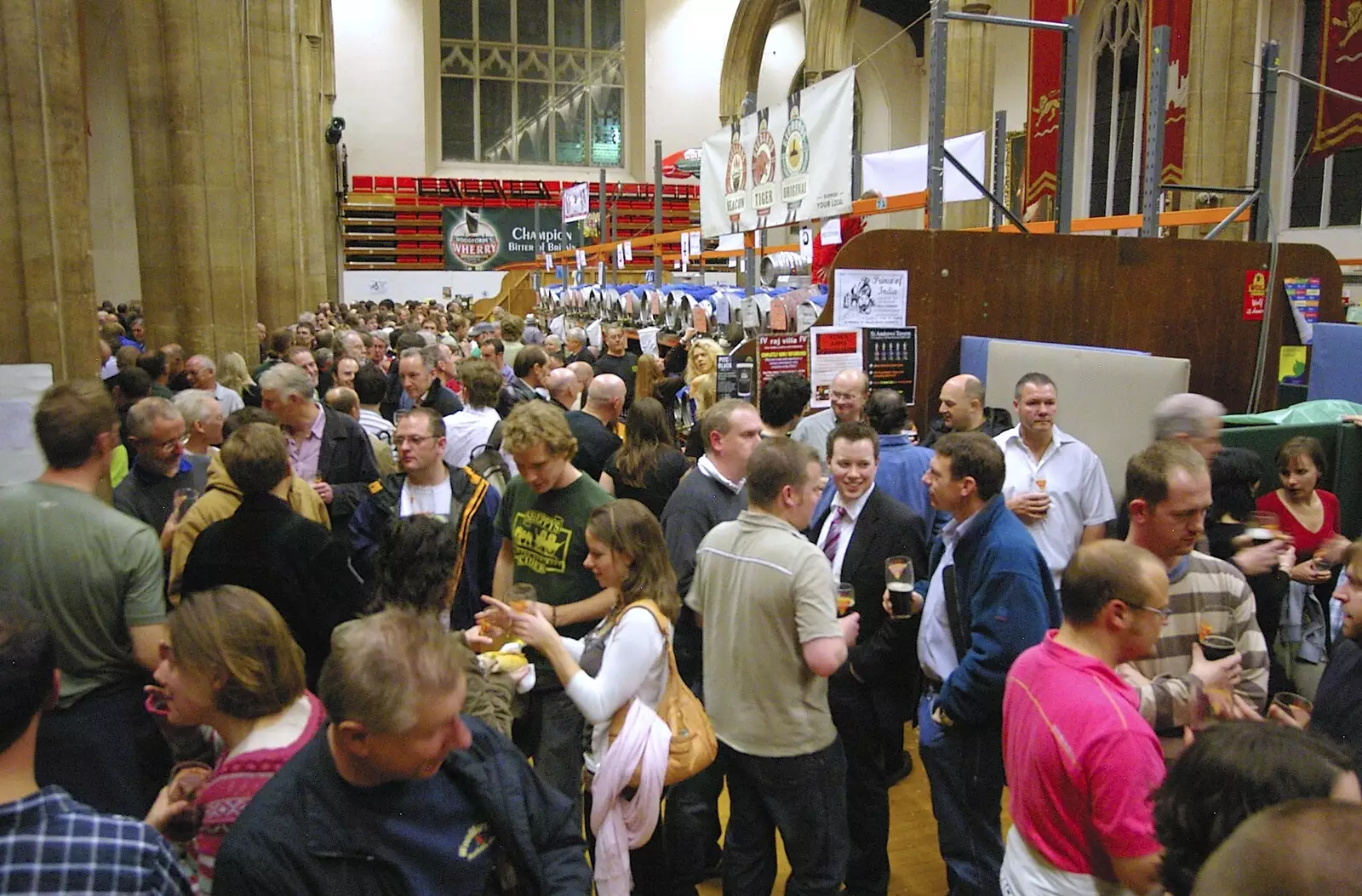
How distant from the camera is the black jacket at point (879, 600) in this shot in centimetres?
343

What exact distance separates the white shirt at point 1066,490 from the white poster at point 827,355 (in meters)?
1.60

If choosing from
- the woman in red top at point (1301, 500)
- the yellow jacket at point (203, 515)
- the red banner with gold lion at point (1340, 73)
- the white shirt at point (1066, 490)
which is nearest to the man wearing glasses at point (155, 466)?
the yellow jacket at point (203, 515)

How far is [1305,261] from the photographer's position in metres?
6.88

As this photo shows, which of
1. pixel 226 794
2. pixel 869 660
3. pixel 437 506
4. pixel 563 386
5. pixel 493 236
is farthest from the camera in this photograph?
pixel 493 236

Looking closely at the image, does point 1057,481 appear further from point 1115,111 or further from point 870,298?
point 1115,111

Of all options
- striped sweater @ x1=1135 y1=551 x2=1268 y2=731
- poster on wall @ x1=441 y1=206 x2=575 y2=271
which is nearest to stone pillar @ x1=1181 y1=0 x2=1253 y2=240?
striped sweater @ x1=1135 y1=551 x2=1268 y2=731

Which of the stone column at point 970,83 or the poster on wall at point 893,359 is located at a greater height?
the stone column at point 970,83

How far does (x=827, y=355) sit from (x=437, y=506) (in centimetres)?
265

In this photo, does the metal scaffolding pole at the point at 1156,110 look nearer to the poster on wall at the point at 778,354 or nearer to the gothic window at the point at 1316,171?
the poster on wall at the point at 778,354

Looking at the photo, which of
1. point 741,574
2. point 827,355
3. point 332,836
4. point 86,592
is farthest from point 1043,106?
point 332,836

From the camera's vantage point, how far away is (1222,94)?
12.9 meters

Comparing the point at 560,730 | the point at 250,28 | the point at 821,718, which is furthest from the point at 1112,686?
the point at 250,28

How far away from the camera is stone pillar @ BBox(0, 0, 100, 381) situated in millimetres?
6000

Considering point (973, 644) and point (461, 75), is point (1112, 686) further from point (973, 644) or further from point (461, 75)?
point (461, 75)
